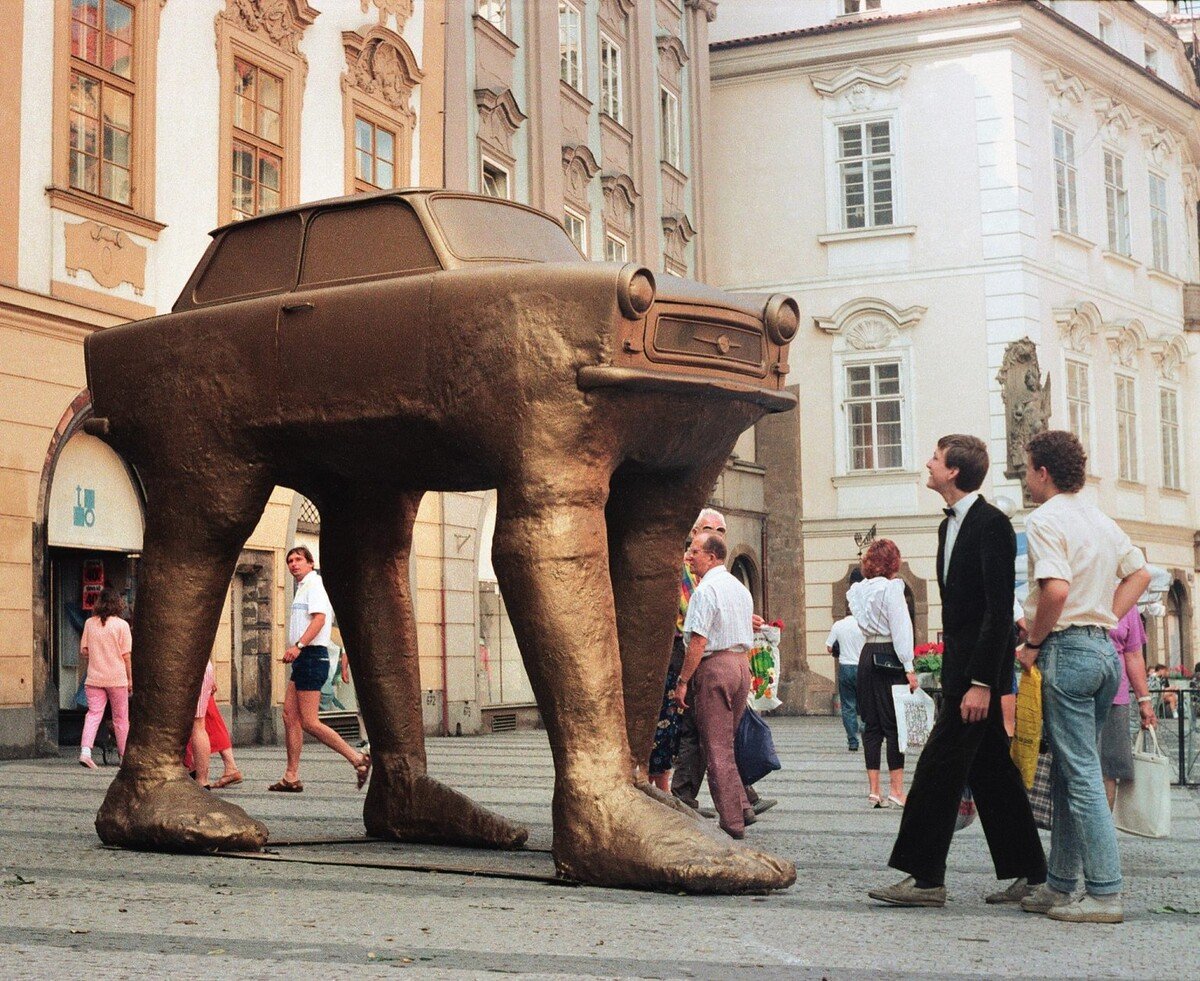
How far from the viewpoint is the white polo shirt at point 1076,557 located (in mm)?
6391

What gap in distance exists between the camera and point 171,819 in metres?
7.28

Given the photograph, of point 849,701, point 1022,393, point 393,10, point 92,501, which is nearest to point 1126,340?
point 1022,393

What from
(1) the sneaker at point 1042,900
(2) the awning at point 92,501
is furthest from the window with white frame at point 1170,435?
(1) the sneaker at point 1042,900

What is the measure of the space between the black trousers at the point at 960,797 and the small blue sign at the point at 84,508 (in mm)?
11363

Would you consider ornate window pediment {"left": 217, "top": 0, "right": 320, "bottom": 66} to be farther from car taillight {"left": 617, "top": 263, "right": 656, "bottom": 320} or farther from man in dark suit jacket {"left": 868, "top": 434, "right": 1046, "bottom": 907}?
man in dark suit jacket {"left": 868, "top": 434, "right": 1046, "bottom": 907}

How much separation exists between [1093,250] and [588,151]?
1185 cm

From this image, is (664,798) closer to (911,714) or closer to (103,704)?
(911,714)

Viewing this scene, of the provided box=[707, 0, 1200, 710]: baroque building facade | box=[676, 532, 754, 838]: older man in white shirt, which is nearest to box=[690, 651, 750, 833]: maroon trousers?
box=[676, 532, 754, 838]: older man in white shirt

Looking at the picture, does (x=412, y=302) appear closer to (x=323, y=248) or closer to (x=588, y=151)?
(x=323, y=248)

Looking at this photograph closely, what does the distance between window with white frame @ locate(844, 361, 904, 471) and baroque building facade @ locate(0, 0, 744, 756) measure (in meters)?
6.48

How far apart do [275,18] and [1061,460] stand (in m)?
14.2

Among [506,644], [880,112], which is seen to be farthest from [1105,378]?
[506,644]

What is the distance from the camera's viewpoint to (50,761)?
14.6 m

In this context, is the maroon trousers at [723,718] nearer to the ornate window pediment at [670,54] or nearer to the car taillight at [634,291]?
the car taillight at [634,291]
